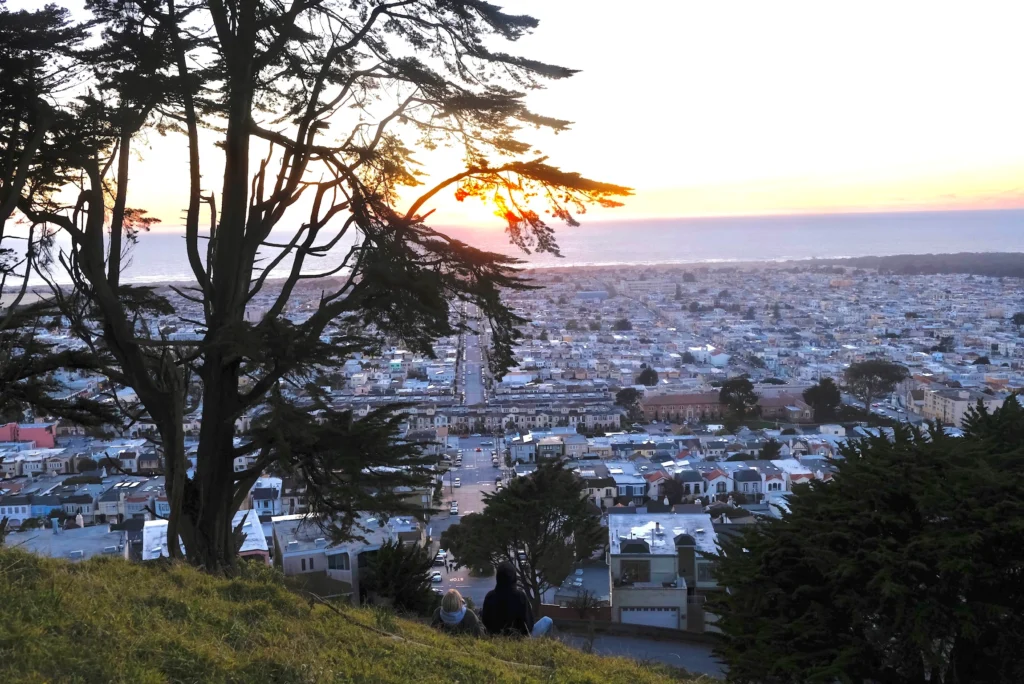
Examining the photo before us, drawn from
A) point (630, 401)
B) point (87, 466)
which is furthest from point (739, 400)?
point (87, 466)

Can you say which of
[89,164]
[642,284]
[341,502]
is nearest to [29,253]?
[89,164]

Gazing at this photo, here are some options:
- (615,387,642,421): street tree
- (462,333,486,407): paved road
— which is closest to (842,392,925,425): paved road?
(615,387,642,421): street tree

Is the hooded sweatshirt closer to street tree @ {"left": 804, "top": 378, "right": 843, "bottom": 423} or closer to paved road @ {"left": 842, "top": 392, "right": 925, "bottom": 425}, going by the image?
paved road @ {"left": 842, "top": 392, "right": 925, "bottom": 425}

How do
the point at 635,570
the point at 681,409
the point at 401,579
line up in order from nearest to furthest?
the point at 401,579 → the point at 635,570 → the point at 681,409

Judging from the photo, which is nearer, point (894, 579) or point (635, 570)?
point (894, 579)

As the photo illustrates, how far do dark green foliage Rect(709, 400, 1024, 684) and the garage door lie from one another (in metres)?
6.70

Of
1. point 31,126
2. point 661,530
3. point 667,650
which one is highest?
point 31,126

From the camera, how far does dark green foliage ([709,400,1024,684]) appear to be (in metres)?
4.46

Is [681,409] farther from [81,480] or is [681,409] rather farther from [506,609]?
[506,609]

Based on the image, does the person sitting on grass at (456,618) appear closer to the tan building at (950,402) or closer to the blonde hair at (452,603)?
the blonde hair at (452,603)

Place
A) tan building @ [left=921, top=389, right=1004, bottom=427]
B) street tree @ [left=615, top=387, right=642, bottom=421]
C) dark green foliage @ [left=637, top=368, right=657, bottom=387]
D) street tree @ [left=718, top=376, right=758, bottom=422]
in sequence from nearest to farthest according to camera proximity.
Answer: tan building @ [left=921, top=389, right=1004, bottom=427]
street tree @ [left=718, top=376, right=758, bottom=422]
street tree @ [left=615, top=387, right=642, bottom=421]
dark green foliage @ [left=637, top=368, right=657, bottom=387]

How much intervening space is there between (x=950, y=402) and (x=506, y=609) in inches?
867

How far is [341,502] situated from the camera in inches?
214

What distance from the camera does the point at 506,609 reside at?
496cm
